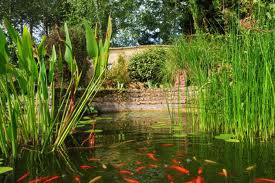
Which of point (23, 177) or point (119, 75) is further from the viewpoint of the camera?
point (119, 75)

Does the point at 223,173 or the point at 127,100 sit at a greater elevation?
the point at 127,100

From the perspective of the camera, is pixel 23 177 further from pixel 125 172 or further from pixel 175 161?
pixel 175 161

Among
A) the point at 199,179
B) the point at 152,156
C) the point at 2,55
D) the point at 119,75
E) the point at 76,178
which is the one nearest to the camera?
the point at 199,179

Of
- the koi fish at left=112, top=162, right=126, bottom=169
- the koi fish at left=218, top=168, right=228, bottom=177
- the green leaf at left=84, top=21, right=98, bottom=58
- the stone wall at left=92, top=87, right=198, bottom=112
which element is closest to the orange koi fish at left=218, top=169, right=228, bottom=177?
the koi fish at left=218, top=168, right=228, bottom=177

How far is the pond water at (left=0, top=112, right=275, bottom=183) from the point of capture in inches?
60.6

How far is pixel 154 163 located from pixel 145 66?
30.4 feet

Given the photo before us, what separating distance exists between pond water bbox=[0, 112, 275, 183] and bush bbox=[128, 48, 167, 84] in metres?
8.49

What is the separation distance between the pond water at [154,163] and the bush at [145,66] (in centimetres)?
849

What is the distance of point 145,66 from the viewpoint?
10984mm

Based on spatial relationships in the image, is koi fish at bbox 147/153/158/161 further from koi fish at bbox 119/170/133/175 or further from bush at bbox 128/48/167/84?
bush at bbox 128/48/167/84

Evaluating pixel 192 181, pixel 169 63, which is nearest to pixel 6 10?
pixel 169 63

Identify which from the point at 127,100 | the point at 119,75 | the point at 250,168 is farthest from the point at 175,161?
the point at 119,75

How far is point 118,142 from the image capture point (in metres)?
2.59

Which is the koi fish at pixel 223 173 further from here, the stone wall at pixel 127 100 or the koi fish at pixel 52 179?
the stone wall at pixel 127 100
